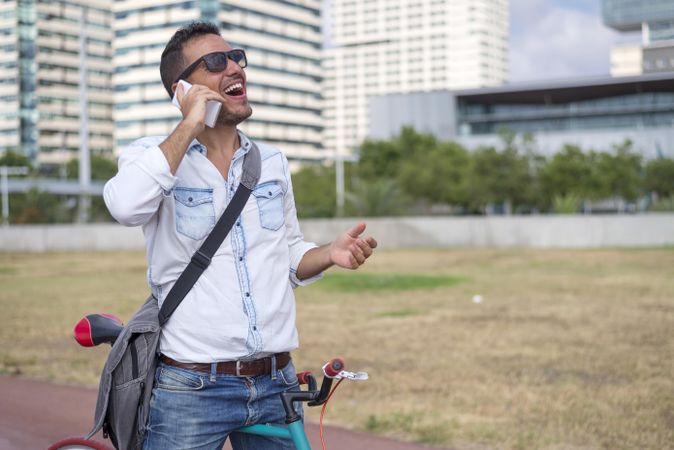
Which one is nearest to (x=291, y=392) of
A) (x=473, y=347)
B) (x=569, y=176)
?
(x=473, y=347)

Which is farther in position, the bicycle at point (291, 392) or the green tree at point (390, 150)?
the green tree at point (390, 150)

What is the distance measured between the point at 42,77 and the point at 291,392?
140494 mm

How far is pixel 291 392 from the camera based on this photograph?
2.47 m

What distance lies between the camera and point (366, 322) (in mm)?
11719

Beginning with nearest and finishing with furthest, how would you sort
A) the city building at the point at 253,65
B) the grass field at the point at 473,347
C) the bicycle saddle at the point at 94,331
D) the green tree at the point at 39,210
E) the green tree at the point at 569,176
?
the bicycle saddle at the point at 94,331, the grass field at the point at 473,347, the green tree at the point at 39,210, the green tree at the point at 569,176, the city building at the point at 253,65

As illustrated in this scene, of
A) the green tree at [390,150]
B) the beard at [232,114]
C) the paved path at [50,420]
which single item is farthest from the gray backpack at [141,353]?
the green tree at [390,150]

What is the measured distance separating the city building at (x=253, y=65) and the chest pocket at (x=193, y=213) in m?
123

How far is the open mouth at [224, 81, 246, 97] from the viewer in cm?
254

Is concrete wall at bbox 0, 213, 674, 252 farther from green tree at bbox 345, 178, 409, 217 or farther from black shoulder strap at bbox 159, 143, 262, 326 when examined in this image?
black shoulder strap at bbox 159, 143, 262, 326

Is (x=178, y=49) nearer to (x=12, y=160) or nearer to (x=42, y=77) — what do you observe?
(x=12, y=160)

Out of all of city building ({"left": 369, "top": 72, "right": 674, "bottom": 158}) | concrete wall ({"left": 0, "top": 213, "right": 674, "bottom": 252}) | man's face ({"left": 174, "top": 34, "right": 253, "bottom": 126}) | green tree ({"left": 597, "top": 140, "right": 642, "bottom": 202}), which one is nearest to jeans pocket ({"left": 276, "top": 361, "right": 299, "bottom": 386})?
man's face ({"left": 174, "top": 34, "right": 253, "bottom": 126})

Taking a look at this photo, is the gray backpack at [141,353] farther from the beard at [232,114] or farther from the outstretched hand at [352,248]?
the outstretched hand at [352,248]

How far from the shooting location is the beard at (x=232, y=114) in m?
2.51

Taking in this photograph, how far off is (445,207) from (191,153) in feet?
214
